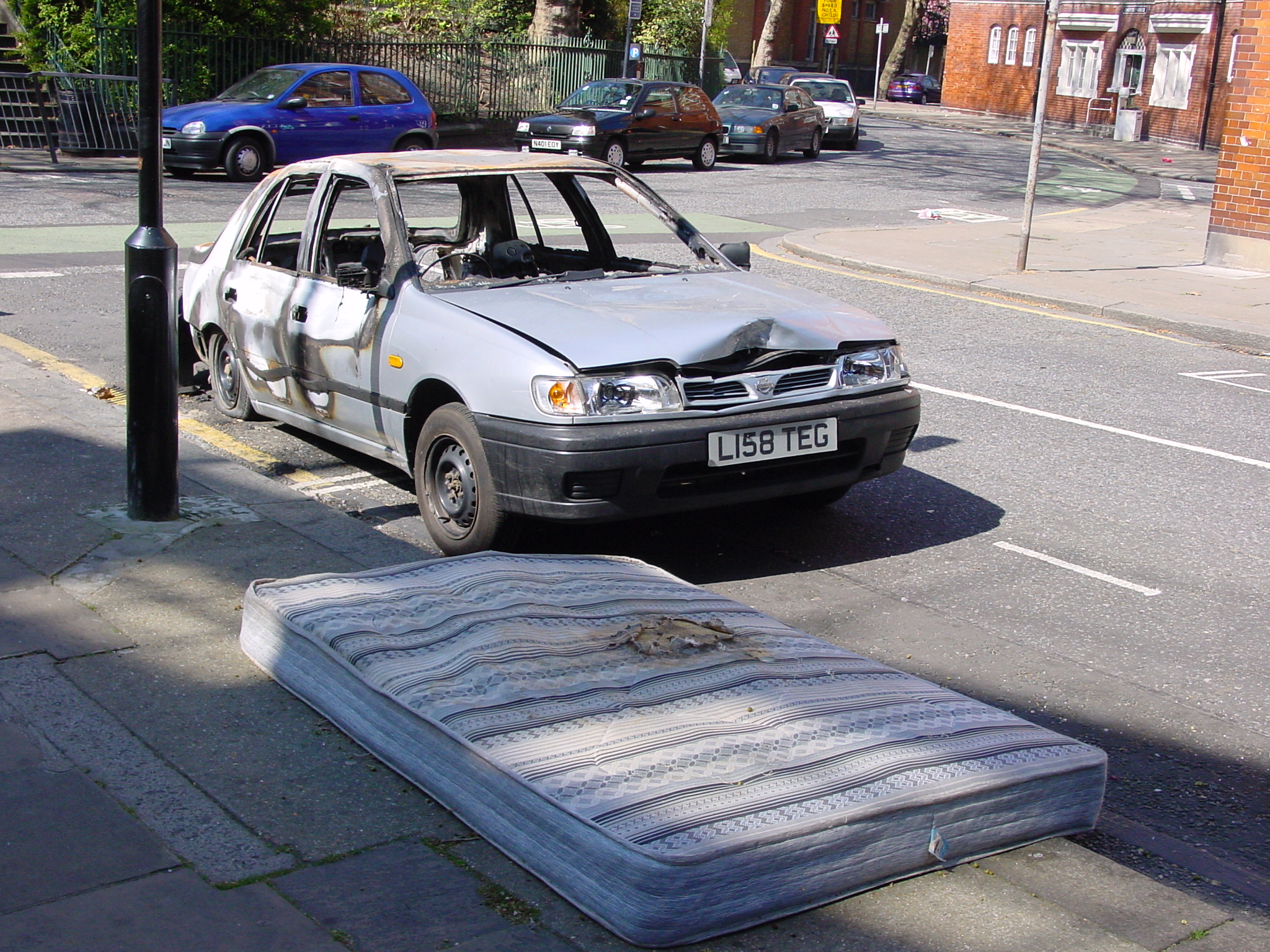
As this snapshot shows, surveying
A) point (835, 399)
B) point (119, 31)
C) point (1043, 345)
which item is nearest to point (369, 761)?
point (835, 399)

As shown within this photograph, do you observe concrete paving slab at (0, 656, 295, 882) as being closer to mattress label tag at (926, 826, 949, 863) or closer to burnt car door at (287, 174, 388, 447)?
mattress label tag at (926, 826, 949, 863)

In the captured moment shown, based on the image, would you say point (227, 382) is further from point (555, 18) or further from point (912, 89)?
point (912, 89)

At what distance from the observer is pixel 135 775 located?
3377 mm

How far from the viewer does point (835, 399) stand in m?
5.42

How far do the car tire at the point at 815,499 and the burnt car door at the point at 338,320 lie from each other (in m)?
1.92

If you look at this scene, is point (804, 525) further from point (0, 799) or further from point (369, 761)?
point (0, 799)

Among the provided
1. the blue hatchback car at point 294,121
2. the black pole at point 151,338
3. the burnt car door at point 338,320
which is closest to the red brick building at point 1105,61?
the blue hatchback car at point 294,121

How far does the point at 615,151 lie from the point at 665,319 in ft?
66.4

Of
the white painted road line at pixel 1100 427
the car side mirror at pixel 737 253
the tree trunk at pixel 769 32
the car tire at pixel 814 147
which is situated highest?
the tree trunk at pixel 769 32

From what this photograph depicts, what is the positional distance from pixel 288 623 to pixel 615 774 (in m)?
1.29

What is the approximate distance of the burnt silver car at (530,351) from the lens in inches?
197

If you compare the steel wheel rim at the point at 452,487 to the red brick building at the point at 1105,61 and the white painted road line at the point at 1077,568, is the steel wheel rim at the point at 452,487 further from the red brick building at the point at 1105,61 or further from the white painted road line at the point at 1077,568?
the red brick building at the point at 1105,61

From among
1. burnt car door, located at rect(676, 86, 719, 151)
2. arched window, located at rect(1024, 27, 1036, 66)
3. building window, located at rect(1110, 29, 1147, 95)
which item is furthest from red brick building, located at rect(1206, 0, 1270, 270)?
arched window, located at rect(1024, 27, 1036, 66)

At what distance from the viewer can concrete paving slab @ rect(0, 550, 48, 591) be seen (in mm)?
4582
